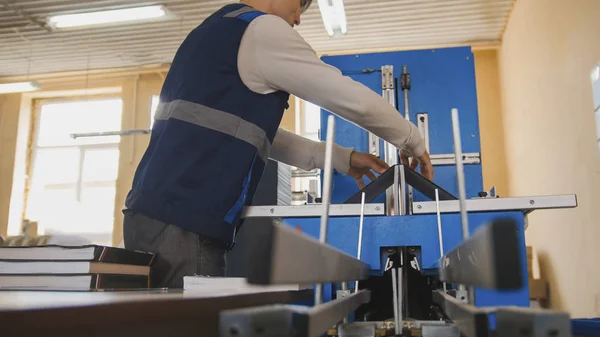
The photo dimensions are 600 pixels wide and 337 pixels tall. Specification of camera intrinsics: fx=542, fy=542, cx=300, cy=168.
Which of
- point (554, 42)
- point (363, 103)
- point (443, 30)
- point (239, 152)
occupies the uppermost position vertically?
point (443, 30)

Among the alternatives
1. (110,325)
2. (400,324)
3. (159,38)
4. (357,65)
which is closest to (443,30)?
(159,38)

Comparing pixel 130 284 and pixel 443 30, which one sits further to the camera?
pixel 443 30

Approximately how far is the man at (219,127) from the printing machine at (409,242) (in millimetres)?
183

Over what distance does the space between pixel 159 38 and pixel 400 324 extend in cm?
573

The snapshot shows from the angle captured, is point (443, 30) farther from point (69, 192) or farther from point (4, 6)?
point (69, 192)

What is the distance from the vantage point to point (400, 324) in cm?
92

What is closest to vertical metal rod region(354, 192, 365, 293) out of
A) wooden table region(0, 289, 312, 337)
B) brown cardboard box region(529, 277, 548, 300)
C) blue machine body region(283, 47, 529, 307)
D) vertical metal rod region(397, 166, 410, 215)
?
vertical metal rod region(397, 166, 410, 215)

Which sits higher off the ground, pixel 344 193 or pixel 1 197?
pixel 1 197

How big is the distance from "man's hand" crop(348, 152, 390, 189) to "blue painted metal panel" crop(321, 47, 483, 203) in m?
0.55

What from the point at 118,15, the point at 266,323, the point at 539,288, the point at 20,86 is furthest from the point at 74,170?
the point at 266,323

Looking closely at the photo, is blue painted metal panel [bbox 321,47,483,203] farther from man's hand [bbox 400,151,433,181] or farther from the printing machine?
man's hand [bbox 400,151,433,181]

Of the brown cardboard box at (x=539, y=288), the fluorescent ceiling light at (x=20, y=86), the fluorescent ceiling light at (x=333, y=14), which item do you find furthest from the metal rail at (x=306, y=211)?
the fluorescent ceiling light at (x=20, y=86)

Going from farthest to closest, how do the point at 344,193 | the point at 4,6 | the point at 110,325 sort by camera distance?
the point at 4,6
the point at 344,193
the point at 110,325

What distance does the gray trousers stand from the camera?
4.23ft
